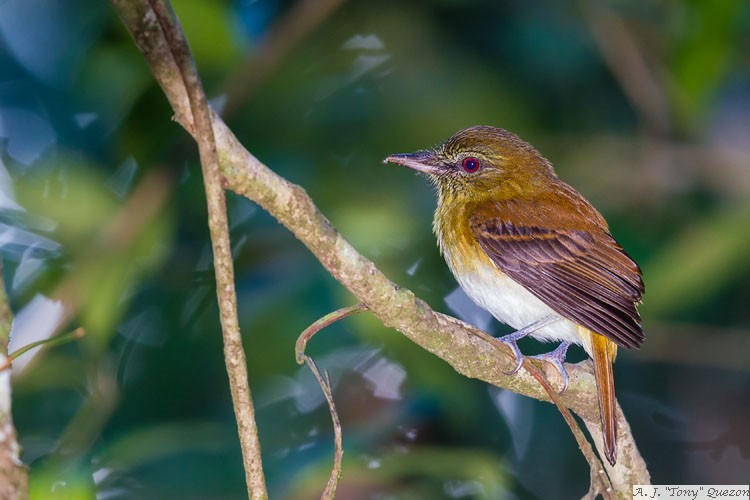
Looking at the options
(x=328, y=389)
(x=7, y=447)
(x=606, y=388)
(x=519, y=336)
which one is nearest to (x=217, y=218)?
(x=7, y=447)

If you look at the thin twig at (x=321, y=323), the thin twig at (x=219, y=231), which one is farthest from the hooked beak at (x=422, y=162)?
the thin twig at (x=219, y=231)

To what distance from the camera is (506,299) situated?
3.19 m

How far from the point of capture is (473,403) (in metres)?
3.99

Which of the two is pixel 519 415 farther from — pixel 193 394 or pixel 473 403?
pixel 193 394

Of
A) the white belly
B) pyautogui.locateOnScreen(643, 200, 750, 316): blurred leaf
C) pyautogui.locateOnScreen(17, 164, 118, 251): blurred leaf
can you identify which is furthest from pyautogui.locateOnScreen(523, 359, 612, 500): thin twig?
pyautogui.locateOnScreen(17, 164, 118, 251): blurred leaf

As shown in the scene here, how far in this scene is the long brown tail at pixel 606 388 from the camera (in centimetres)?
259

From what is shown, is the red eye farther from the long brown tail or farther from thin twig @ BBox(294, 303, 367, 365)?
thin twig @ BBox(294, 303, 367, 365)

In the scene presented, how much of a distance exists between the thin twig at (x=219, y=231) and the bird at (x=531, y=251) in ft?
3.54

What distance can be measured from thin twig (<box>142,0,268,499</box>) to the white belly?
158 cm

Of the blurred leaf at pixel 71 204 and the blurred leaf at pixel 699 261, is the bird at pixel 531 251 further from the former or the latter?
the blurred leaf at pixel 71 204

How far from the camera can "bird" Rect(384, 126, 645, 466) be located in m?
2.88

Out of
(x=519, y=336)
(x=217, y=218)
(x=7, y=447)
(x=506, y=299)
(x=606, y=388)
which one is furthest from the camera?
(x=506, y=299)

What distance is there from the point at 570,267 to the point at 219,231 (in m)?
1.71

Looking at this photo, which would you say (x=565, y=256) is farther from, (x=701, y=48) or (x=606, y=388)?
(x=701, y=48)
